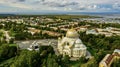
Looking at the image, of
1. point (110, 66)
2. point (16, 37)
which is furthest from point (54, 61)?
point (16, 37)

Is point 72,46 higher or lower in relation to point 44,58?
higher

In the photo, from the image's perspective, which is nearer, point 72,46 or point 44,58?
point 44,58

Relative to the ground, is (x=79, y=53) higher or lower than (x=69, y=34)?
lower

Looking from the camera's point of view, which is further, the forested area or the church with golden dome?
the church with golden dome

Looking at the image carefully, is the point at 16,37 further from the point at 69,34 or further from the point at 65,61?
the point at 65,61

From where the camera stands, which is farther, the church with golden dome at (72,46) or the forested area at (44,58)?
the church with golden dome at (72,46)

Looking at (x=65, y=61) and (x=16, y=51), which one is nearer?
(x=65, y=61)

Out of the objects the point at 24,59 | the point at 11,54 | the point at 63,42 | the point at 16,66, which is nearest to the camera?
the point at 16,66

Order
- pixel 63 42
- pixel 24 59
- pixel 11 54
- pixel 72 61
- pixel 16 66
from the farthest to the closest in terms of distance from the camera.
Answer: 1. pixel 63 42
2. pixel 11 54
3. pixel 72 61
4. pixel 24 59
5. pixel 16 66
